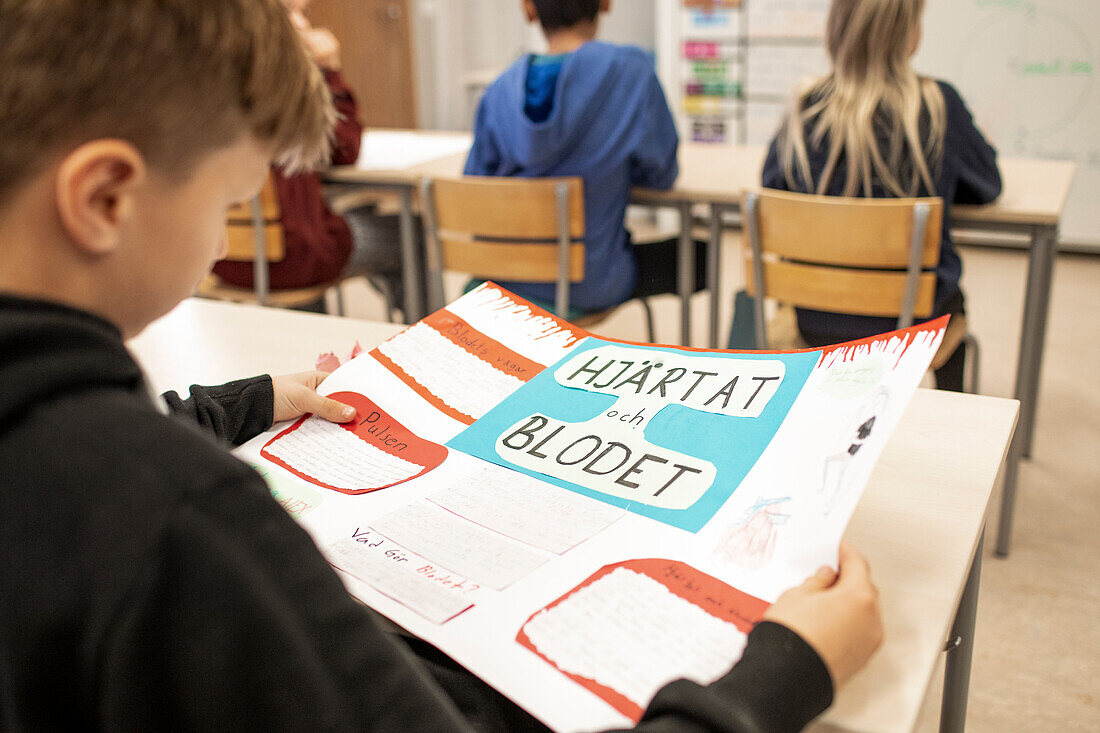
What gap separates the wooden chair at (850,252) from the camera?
1.55 m

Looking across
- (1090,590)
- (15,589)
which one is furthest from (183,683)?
(1090,590)

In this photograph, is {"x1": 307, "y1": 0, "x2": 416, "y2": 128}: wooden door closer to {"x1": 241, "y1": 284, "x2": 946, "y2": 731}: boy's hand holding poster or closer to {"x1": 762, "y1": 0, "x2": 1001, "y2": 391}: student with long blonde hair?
{"x1": 762, "y1": 0, "x2": 1001, "y2": 391}: student with long blonde hair

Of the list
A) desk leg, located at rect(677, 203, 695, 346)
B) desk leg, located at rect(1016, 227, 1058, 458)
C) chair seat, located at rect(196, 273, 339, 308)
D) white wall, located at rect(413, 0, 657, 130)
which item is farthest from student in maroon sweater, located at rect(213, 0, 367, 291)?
white wall, located at rect(413, 0, 657, 130)

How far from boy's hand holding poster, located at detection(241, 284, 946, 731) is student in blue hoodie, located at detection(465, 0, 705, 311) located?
1209 millimetres

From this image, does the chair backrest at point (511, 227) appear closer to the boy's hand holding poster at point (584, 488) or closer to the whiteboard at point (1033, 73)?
the boy's hand holding poster at point (584, 488)

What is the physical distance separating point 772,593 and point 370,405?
362mm

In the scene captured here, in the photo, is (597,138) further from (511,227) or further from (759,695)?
(759,695)

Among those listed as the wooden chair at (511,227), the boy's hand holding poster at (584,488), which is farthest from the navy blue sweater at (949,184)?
the boy's hand holding poster at (584,488)

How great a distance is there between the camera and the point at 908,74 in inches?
67.1

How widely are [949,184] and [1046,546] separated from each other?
698 mm

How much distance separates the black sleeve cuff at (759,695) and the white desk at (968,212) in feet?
4.29

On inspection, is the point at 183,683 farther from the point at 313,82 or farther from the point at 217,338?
the point at 217,338

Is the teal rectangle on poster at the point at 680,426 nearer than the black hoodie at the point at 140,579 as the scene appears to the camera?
No

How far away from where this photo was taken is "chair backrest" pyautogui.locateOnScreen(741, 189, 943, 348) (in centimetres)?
154
